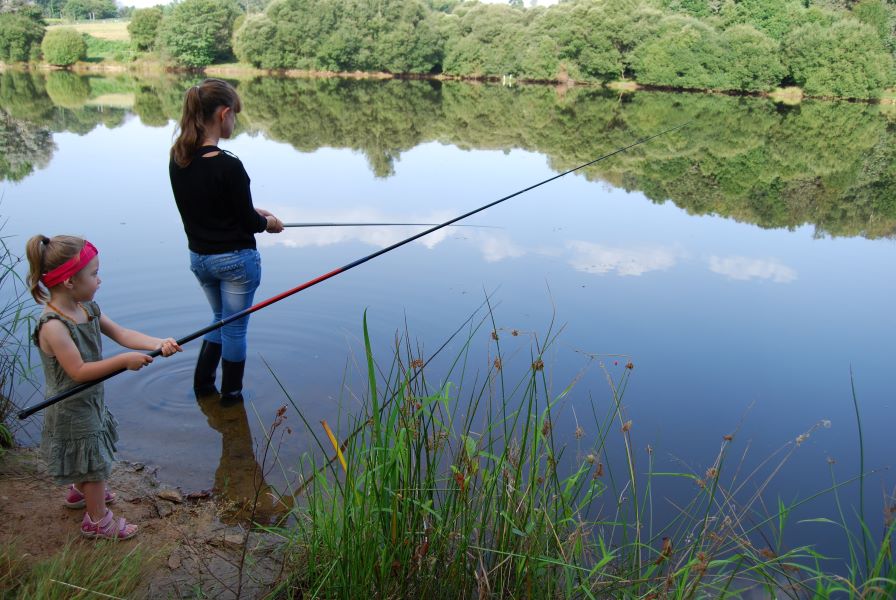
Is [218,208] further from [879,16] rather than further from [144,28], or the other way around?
[879,16]

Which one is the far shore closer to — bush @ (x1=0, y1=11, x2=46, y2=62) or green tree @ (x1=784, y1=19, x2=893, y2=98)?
bush @ (x1=0, y1=11, x2=46, y2=62)

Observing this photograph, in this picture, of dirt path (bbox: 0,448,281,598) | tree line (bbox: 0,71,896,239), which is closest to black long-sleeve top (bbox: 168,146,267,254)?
dirt path (bbox: 0,448,281,598)

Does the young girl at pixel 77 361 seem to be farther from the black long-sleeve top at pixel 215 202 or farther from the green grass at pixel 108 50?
the green grass at pixel 108 50

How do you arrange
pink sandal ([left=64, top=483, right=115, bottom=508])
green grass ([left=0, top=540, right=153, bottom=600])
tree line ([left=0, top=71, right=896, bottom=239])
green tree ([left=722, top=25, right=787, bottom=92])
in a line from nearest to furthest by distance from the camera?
green grass ([left=0, top=540, right=153, bottom=600]), pink sandal ([left=64, top=483, right=115, bottom=508]), tree line ([left=0, top=71, right=896, bottom=239]), green tree ([left=722, top=25, right=787, bottom=92])

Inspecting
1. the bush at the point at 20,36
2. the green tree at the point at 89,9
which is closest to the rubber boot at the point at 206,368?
the bush at the point at 20,36

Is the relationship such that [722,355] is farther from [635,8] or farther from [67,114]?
[635,8]

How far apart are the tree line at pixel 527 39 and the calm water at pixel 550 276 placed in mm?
18652

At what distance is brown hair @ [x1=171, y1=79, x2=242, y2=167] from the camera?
283 centimetres

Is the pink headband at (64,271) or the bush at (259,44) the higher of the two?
the bush at (259,44)

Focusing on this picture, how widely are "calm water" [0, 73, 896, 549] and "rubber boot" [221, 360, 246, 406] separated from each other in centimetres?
8

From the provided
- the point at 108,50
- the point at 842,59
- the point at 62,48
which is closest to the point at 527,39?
the point at 842,59

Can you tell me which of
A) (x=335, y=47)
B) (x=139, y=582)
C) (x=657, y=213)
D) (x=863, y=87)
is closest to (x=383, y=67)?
(x=335, y=47)

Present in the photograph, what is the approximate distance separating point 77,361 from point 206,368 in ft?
4.35

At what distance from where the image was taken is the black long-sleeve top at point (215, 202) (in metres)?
2.87
